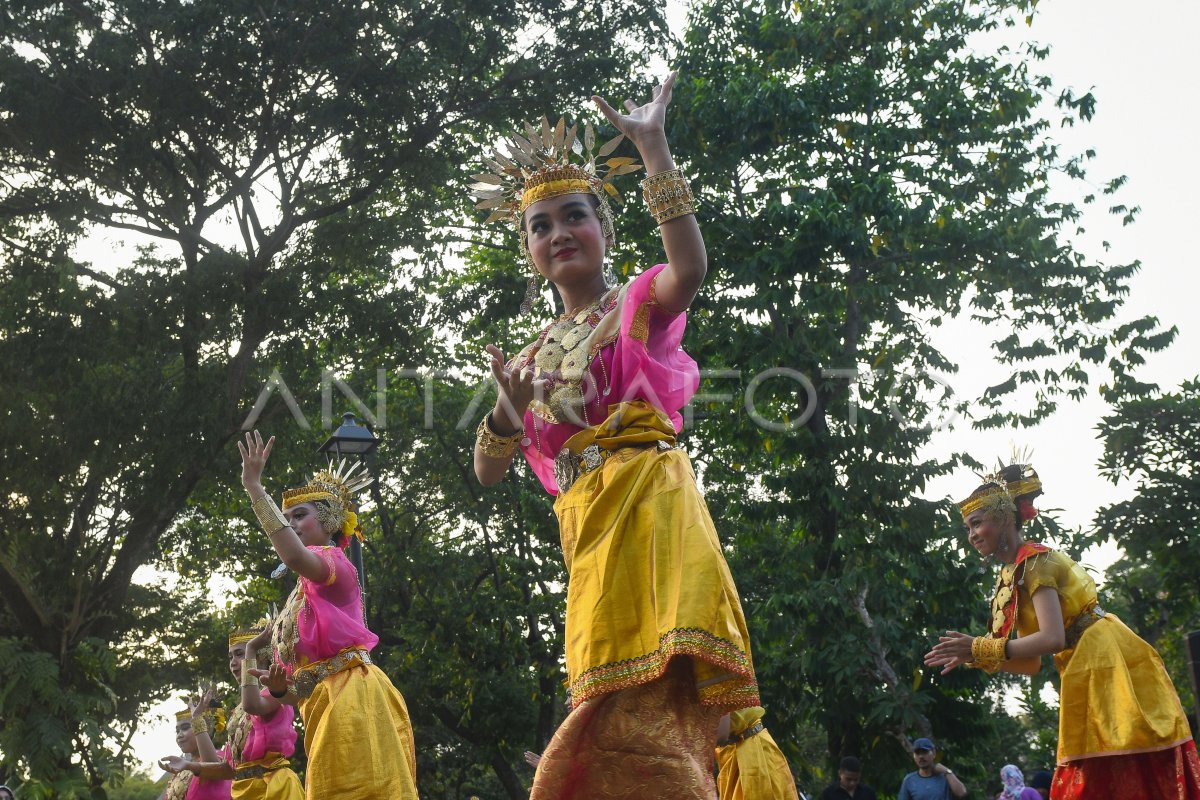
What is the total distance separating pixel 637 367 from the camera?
379cm

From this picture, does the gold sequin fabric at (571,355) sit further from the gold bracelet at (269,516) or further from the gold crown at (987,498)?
the gold crown at (987,498)

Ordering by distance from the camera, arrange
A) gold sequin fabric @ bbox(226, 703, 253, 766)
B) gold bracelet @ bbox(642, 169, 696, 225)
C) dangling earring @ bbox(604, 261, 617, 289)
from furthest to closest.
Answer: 1. gold sequin fabric @ bbox(226, 703, 253, 766)
2. dangling earring @ bbox(604, 261, 617, 289)
3. gold bracelet @ bbox(642, 169, 696, 225)

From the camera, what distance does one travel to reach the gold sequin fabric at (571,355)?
3.85 m

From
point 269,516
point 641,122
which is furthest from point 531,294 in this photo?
point 269,516

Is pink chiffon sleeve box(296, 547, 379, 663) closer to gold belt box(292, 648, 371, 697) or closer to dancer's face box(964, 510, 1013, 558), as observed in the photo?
gold belt box(292, 648, 371, 697)

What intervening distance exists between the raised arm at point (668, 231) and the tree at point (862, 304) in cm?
1133

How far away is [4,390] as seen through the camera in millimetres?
15617

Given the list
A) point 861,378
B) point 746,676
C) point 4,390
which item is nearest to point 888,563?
point 861,378

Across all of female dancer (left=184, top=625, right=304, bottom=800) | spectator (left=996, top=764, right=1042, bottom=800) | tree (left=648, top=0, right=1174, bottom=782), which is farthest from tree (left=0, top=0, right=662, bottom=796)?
spectator (left=996, top=764, right=1042, bottom=800)

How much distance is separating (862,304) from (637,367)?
1380cm

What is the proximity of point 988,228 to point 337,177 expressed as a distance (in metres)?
9.00

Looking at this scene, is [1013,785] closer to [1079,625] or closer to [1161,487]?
[1079,625]

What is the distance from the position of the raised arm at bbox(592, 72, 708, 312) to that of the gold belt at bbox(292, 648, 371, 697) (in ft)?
12.7

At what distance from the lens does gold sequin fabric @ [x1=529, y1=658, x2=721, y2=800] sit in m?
3.23
